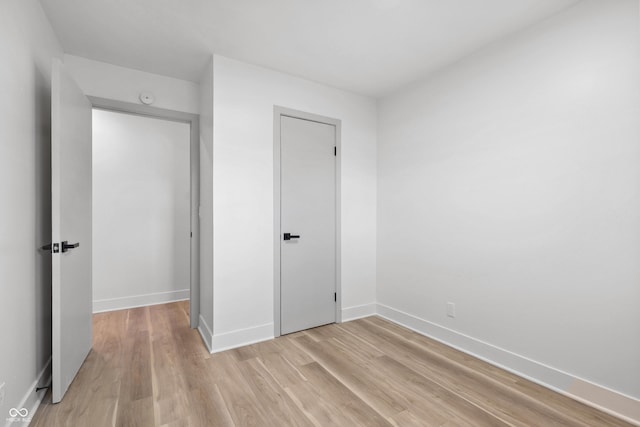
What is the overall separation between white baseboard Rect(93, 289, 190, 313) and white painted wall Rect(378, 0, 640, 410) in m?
3.03

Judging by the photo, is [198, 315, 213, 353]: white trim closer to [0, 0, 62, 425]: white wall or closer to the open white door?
the open white door

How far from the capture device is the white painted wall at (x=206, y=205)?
2621 mm

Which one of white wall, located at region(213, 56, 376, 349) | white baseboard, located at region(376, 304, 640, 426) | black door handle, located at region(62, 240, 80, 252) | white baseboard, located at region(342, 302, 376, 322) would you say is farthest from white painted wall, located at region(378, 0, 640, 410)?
black door handle, located at region(62, 240, 80, 252)

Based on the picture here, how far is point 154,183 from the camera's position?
12.9 ft

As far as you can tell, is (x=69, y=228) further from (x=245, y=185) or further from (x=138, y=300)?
(x=138, y=300)

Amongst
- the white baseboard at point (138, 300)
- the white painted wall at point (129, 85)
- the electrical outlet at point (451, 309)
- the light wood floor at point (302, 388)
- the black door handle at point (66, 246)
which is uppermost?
the white painted wall at point (129, 85)

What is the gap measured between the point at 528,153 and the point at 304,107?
6.52ft

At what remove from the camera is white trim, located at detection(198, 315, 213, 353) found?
8.38 ft

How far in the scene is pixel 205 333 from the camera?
2.76 metres

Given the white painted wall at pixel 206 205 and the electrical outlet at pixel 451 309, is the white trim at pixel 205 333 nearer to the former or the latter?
the white painted wall at pixel 206 205

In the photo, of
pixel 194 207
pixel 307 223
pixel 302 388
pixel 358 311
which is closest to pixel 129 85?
pixel 194 207

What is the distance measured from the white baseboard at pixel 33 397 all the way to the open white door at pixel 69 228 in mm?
83

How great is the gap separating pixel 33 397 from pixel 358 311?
267 centimetres

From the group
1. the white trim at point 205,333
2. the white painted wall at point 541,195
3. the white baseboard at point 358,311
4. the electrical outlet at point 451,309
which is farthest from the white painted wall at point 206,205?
the electrical outlet at point 451,309
